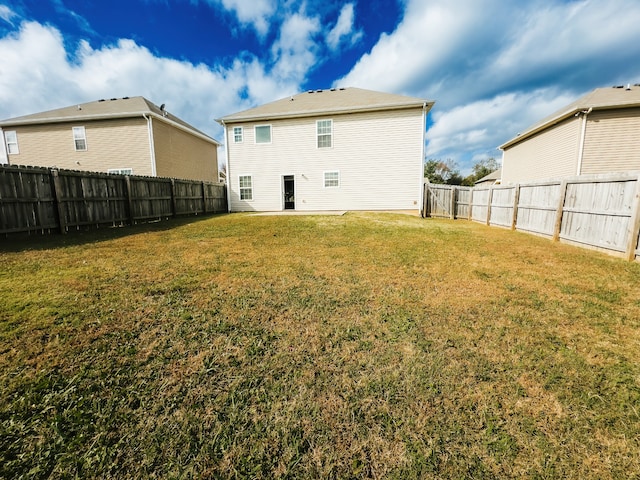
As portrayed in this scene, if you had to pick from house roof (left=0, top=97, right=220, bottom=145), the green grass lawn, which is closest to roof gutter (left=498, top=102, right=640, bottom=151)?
the green grass lawn

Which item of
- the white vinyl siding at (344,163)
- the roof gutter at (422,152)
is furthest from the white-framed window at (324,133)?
the roof gutter at (422,152)

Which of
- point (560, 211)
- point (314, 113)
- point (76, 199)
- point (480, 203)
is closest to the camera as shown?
point (560, 211)

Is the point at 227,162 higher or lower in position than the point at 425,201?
higher

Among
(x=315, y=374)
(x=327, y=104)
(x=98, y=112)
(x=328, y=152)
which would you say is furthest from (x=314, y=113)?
(x=315, y=374)

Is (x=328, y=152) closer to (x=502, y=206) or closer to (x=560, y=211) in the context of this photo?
(x=502, y=206)

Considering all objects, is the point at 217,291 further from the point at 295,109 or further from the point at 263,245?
the point at 295,109

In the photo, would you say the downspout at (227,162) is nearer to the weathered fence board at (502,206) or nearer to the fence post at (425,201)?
the fence post at (425,201)

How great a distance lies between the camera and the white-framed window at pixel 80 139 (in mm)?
15453

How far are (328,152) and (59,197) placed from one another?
444 inches

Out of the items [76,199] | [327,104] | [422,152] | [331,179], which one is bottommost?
[76,199]

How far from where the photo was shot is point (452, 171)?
153 ft

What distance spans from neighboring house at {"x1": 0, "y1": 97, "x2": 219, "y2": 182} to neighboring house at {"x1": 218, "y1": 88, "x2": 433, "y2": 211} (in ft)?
13.4

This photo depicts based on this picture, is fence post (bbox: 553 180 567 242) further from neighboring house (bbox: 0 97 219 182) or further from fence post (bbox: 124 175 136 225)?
neighboring house (bbox: 0 97 219 182)

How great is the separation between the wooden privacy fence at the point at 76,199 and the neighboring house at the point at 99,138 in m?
5.95
